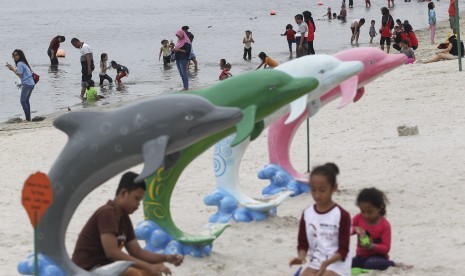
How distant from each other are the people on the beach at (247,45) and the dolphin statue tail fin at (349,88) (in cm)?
2406

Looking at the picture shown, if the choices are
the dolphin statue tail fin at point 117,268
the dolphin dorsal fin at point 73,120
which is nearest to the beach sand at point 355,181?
the dolphin statue tail fin at point 117,268

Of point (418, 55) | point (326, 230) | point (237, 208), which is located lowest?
point (418, 55)

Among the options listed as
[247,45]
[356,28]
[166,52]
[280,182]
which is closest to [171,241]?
[280,182]

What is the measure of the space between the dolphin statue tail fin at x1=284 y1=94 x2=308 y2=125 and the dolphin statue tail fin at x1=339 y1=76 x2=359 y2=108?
3.64 feet

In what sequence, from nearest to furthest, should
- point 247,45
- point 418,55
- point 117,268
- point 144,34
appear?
point 117,268, point 418,55, point 247,45, point 144,34

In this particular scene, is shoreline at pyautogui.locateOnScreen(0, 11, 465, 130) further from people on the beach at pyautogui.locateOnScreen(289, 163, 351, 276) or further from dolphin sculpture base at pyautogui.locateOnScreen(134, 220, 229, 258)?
people on the beach at pyautogui.locateOnScreen(289, 163, 351, 276)

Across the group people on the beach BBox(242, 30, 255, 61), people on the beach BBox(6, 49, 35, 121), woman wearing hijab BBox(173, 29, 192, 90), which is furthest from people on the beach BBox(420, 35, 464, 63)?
people on the beach BBox(242, 30, 255, 61)

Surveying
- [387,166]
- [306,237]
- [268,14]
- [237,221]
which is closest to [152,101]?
[306,237]

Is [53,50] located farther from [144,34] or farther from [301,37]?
[144,34]

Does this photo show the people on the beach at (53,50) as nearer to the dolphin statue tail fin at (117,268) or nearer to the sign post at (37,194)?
the dolphin statue tail fin at (117,268)

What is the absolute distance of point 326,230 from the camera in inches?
307

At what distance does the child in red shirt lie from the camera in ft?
28.7

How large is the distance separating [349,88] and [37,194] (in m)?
5.51

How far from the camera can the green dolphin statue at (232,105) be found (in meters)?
9.50
